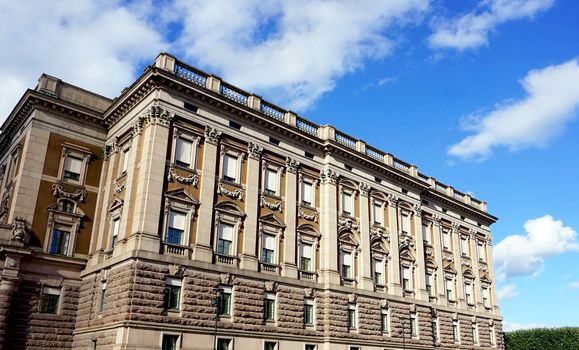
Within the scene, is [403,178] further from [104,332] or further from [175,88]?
[104,332]

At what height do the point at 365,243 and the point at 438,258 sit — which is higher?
the point at 438,258

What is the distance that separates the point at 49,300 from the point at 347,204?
23414 millimetres

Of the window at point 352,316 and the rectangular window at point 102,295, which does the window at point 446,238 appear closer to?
the window at point 352,316

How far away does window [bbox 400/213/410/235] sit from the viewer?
48844 millimetres

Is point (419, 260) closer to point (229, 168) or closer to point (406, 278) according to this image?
point (406, 278)

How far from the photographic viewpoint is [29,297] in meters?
33.3

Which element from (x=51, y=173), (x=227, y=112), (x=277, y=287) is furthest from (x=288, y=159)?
(x=51, y=173)

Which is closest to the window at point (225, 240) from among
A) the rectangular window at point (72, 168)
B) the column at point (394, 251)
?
the rectangular window at point (72, 168)

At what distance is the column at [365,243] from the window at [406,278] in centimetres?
498

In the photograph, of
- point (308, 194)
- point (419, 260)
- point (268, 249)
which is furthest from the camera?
point (419, 260)

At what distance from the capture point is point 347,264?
42500 mm

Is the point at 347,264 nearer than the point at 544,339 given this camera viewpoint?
Yes

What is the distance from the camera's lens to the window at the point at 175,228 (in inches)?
1286

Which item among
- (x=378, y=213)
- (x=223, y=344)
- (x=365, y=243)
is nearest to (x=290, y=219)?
(x=365, y=243)
